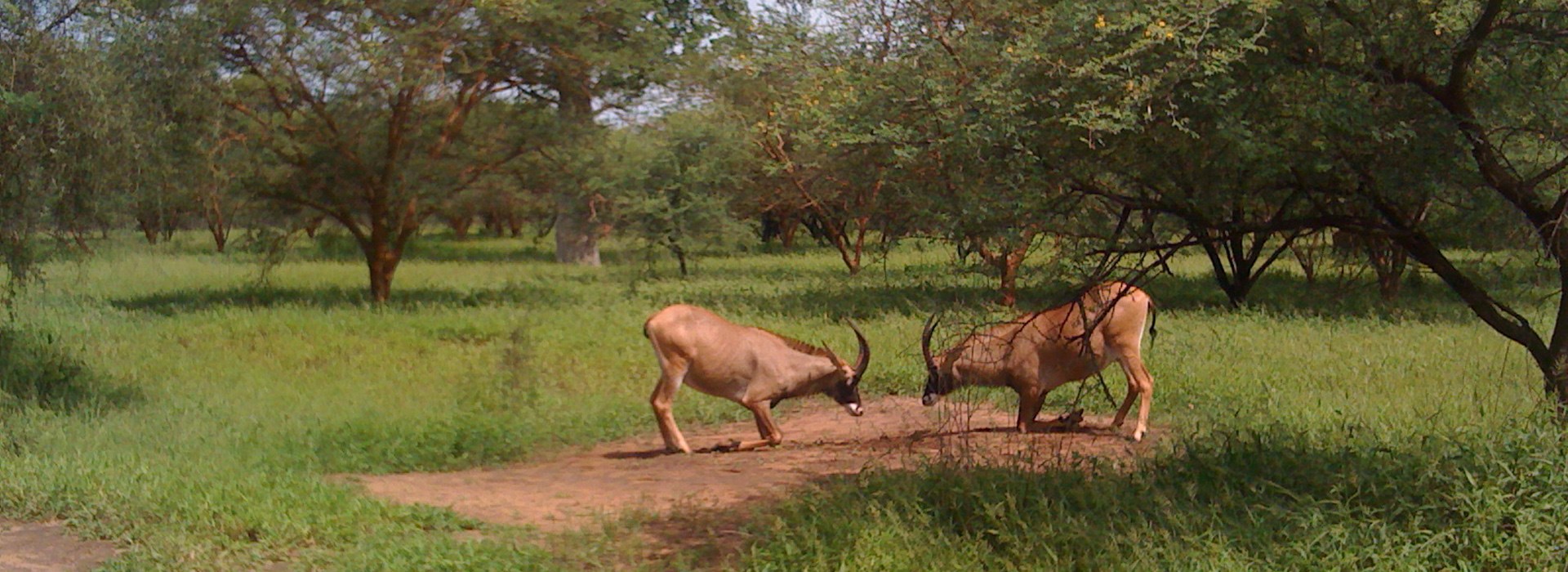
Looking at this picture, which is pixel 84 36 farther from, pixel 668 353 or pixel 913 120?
pixel 913 120

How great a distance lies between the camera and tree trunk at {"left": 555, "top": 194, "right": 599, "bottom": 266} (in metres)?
27.3

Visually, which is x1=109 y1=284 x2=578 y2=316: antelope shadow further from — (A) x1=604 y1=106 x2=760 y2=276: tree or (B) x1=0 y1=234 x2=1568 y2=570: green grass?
(A) x1=604 y1=106 x2=760 y2=276: tree

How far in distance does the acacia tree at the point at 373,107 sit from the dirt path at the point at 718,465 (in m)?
10.2

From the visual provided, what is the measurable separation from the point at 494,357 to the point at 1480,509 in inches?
403

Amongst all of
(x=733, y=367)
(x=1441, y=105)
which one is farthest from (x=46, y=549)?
(x=1441, y=105)

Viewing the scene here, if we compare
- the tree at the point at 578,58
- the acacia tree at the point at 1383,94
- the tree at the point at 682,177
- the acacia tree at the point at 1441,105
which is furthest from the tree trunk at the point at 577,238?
the acacia tree at the point at 1441,105

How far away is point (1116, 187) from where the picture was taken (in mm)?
7852

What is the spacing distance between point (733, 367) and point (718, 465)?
41.5 inches

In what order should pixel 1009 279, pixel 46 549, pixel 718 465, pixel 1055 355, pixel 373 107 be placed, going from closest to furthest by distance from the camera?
pixel 46 549, pixel 718 465, pixel 1055 355, pixel 1009 279, pixel 373 107

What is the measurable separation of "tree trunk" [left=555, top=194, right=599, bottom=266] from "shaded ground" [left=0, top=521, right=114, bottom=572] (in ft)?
63.0

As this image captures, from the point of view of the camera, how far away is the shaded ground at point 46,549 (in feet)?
20.9

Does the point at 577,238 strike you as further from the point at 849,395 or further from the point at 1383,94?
the point at 1383,94

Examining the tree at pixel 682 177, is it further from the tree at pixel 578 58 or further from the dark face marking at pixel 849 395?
the dark face marking at pixel 849 395

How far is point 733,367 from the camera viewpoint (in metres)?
9.79
